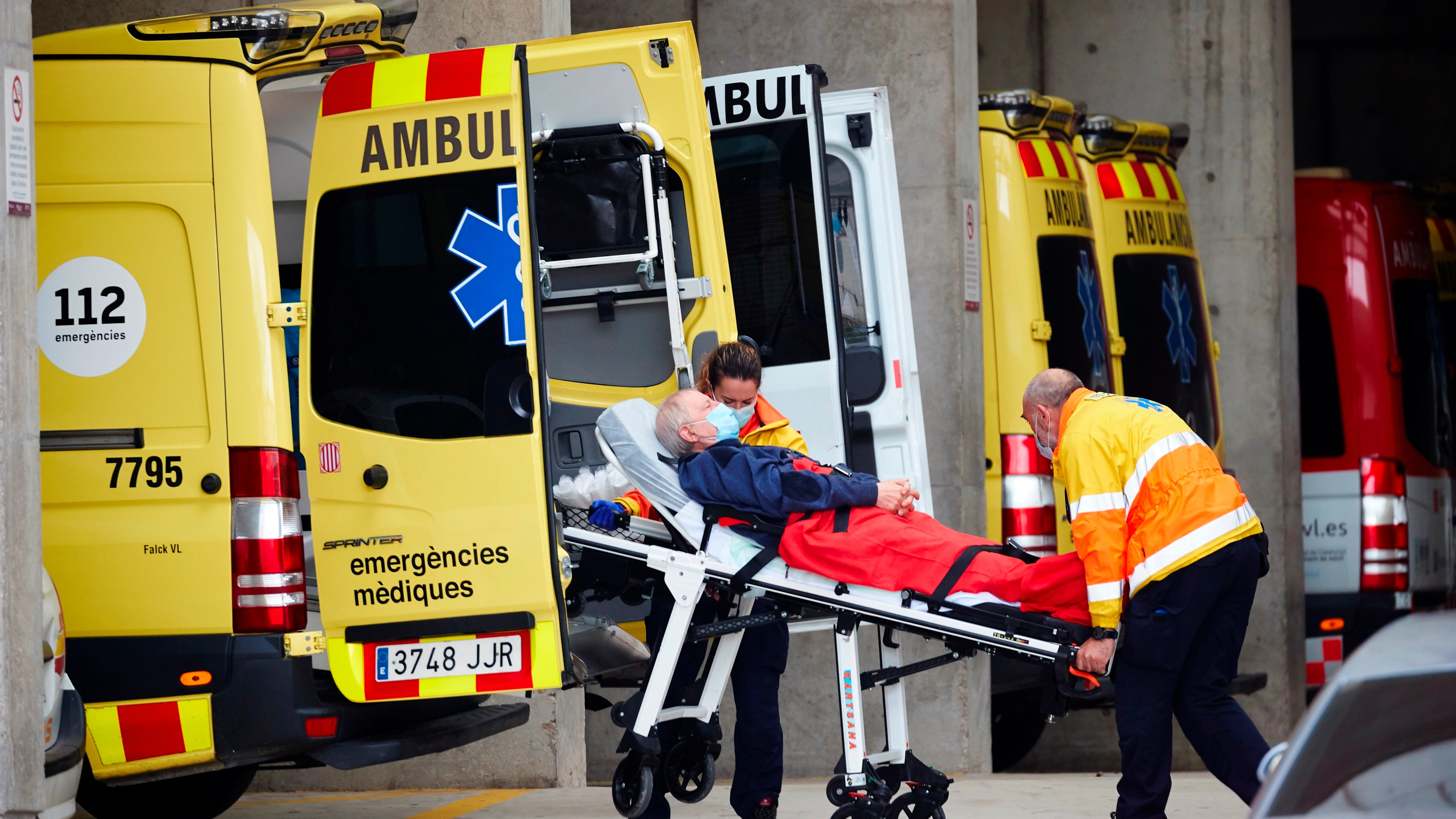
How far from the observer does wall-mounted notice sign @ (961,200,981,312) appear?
737cm

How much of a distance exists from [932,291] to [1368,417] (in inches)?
118

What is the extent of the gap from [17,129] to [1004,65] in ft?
25.8

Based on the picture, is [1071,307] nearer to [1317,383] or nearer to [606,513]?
[1317,383]

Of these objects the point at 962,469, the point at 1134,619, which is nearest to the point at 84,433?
the point at 1134,619

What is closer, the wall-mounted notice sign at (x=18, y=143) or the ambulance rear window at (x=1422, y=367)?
the wall-mounted notice sign at (x=18, y=143)

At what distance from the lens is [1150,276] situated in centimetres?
846

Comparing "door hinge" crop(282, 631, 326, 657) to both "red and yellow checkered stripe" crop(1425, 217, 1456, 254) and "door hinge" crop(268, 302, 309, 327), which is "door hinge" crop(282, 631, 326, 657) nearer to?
"door hinge" crop(268, 302, 309, 327)

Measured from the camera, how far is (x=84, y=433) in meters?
4.59

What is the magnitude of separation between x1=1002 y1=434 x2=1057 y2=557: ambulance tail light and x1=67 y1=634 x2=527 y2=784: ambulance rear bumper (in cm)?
353

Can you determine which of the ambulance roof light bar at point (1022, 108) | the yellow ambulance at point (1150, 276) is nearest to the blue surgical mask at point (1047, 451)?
the ambulance roof light bar at point (1022, 108)

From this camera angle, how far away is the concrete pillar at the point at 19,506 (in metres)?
4.09

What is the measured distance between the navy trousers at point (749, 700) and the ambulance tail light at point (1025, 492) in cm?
221

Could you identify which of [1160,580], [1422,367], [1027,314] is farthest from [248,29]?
[1422,367]

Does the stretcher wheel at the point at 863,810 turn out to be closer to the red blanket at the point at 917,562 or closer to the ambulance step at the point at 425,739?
the red blanket at the point at 917,562
